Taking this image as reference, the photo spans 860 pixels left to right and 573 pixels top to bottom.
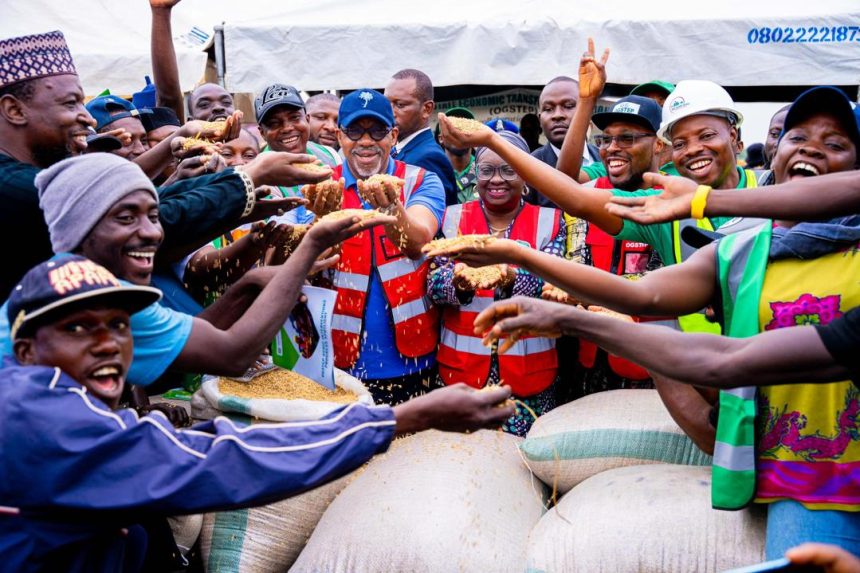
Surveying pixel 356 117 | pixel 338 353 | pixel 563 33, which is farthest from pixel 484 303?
pixel 563 33

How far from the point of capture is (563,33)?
22.5 feet

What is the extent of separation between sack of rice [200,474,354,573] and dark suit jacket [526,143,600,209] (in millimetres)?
1857

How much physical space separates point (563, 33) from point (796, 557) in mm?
5596

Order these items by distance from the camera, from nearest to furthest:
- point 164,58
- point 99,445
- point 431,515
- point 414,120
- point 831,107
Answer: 1. point 99,445
2. point 831,107
3. point 431,515
4. point 164,58
5. point 414,120

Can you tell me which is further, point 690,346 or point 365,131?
point 365,131

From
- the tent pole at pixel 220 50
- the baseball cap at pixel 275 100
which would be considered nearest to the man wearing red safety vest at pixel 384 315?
the baseball cap at pixel 275 100

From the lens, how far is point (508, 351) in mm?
4215

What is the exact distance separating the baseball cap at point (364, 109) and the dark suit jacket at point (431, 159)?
654 mm

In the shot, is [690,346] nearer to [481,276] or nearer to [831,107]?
[831,107]

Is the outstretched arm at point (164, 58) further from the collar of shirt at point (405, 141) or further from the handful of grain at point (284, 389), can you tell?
the handful of grain at point (284, 389)

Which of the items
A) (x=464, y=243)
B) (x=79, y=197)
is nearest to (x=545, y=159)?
(x=464, y=243)

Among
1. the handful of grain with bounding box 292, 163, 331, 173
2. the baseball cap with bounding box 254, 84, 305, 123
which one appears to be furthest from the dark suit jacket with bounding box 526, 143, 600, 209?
the baseball cap with bounding box 254, 84, 305, 123

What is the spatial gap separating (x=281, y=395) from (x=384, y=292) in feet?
2.48

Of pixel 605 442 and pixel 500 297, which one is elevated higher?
pixel 500 297
